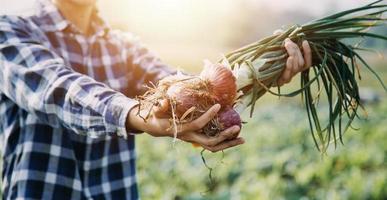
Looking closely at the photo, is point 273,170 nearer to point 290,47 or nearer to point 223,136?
point 290,47

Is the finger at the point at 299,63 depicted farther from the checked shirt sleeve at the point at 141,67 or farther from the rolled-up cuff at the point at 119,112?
the checked shirt sleeve at the point at 141,67

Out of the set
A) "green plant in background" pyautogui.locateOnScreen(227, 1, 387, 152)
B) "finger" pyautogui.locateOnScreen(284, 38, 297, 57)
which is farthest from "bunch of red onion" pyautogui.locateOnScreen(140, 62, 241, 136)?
"finger" pyautogui.locateOnScreen(284, 38, 297, 57)

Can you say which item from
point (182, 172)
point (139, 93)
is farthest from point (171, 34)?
point (139, 93)

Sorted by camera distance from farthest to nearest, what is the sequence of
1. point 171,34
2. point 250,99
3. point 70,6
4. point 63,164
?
point 171,34, point 70,6, point 63,164, point 250,99

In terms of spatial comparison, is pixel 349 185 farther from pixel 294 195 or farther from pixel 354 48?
pixel 354 48

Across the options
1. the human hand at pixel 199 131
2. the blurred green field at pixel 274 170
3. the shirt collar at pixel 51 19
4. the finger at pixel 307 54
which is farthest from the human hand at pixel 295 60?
the blurred green field at pixel 274 170
